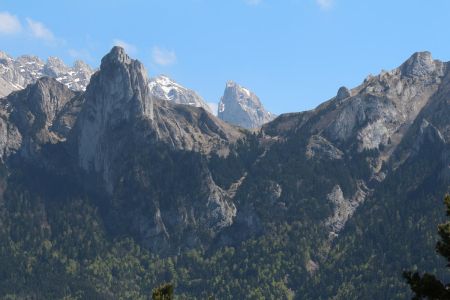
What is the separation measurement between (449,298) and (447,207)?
665cm

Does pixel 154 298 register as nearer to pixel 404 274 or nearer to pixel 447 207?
pixel 404 274

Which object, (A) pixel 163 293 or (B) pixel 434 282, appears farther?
(A) pixel 163 293

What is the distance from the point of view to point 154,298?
68125mm

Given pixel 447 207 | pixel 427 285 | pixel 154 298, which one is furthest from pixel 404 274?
pixel 154 298

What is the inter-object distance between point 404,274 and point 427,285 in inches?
71.2

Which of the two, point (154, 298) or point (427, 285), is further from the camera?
point (154, 298)

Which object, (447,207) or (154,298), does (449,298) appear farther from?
Answer: (154,298)

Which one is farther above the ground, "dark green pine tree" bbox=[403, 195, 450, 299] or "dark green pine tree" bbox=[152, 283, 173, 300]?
"dark green pine tree" bbox=[152, 283, 173, 300]

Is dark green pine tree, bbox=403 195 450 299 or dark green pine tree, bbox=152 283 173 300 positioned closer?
dark green pine tree, bbox=403 195 450 299

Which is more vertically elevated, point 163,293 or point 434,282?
point 163,293

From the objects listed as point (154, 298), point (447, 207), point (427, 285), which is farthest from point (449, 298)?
point (154, 298)

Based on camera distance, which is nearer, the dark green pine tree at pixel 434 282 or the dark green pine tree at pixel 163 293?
the dark green pine tree at pixel 434 282

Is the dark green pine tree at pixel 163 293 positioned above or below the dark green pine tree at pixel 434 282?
above

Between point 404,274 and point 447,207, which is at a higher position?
point 447,207
